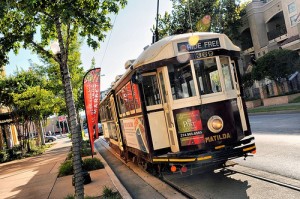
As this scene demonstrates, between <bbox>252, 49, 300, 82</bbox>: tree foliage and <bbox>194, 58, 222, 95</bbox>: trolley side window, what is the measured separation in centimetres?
2344

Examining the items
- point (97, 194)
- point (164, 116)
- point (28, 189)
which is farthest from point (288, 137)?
point (28, 189)

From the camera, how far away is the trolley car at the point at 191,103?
7438 mm

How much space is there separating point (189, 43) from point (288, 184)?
12.3 feet

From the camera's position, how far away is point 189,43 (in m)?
7.64

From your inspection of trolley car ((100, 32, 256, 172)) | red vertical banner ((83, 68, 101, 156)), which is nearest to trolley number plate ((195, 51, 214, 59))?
trolley car ((100, 32, 256, 172))

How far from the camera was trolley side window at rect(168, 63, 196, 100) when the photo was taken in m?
7.59

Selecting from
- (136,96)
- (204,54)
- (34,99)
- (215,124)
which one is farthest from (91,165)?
(34,99)

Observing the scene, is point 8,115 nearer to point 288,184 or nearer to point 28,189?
point 28,189

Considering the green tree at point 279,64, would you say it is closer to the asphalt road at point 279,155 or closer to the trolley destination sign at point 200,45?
the asphalt road at point 279,155

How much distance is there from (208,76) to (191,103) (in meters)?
0.77

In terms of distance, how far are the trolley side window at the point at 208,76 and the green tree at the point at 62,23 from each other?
231 centimetres

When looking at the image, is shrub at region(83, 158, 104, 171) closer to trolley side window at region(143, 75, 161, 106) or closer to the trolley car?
the trolley car

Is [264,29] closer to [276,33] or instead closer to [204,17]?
[276,33]

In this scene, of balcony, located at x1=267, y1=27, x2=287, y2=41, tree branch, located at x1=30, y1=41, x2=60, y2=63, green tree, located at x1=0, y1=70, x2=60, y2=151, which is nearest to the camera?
tree branch, located at x1=30, y1=41, x2=60, y2=63
